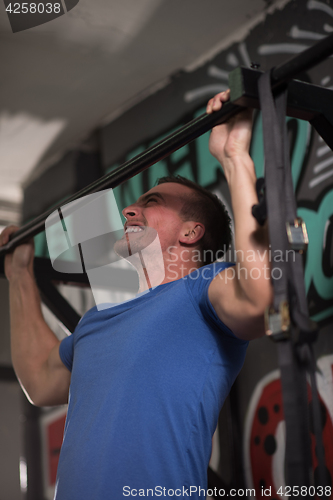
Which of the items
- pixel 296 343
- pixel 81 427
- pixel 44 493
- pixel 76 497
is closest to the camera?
pixel 296 343

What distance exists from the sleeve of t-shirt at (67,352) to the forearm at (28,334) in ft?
0.52

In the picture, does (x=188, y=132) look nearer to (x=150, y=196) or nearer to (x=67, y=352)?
(x=150, y=196)

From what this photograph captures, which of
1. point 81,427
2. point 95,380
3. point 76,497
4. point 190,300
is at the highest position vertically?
point 190,300

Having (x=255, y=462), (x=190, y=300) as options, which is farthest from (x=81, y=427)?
(x=255, y=462)

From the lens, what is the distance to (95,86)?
278cm

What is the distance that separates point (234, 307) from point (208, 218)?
596mm

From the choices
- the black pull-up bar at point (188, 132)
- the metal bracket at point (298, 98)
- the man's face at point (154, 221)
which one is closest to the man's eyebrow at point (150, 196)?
the man's face at point (154, 221)

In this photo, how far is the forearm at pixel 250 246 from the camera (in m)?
1.02

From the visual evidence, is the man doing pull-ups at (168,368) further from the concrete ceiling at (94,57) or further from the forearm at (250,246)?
the concrete ceiling at (94,57)

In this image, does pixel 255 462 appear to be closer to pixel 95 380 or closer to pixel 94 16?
pixel 95 380

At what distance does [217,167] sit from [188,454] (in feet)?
4.54

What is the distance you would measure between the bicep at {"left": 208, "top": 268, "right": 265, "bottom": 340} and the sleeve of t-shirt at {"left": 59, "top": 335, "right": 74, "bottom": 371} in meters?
0.59

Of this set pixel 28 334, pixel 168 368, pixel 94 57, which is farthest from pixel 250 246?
Result: pixel 94 57

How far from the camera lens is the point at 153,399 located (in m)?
1.21
